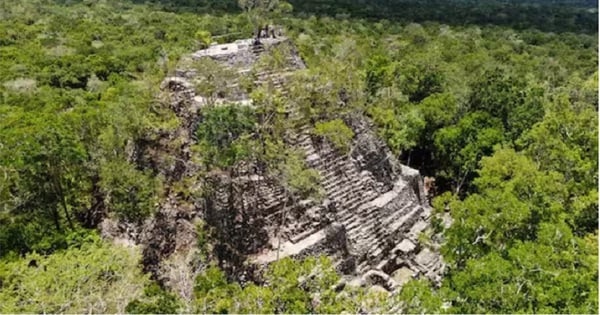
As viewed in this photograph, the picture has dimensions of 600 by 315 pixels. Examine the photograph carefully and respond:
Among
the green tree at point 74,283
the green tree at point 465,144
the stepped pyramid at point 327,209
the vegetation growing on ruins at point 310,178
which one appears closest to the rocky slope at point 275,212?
Result: the stepped pyramid at point 327,209

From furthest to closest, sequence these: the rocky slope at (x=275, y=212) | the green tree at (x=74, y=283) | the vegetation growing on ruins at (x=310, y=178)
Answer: the rocky slope at (x=275, y=212)
the vegetation growing on ruins at (x=310, y=178)
the green tree at (x=74, y=283)

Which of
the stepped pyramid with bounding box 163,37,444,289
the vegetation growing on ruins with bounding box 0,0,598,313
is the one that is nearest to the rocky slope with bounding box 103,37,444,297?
the stepped pyramid with bounding box 163,37,444,289

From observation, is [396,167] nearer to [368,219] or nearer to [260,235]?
[368,219]

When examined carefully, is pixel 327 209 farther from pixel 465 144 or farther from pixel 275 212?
pixel 465 144

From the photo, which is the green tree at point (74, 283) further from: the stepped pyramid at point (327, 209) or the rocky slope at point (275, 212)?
the stepped pyramid at point (327, 209)

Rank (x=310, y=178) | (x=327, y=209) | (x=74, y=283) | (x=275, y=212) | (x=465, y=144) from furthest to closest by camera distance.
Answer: (x=465, y=144) < (x=327, y=209) < (x=275, y=212) < (x=310, y=178) < (x=74, y=283)

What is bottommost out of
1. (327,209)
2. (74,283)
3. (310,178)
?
(327,209)

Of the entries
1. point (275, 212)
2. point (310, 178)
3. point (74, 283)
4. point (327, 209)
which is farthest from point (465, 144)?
point (74, 283)

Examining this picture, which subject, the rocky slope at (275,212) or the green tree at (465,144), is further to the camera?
the green tree at (465,144)
